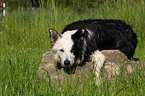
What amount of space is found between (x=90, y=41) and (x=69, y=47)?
1.12 meters

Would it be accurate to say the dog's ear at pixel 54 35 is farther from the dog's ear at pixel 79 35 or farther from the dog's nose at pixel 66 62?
the dog's nose at pixel 66 62

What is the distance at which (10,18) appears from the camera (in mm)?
8727

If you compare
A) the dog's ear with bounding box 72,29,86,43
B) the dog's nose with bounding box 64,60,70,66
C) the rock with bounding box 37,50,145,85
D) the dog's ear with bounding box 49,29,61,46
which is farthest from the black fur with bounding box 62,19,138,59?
the dog's nose with bounding box 64,60,70,66

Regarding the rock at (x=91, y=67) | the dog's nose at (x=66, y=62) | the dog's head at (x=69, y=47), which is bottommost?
the rock at (x=91, y=67)

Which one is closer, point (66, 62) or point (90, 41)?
point (66, 62)

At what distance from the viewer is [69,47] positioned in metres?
4.00

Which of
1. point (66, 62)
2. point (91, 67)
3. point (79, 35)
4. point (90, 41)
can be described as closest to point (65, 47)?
point (66, 62)

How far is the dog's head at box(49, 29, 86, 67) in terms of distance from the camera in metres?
3.89

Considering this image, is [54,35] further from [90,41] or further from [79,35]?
[90,41]

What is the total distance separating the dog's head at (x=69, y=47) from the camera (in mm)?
3889

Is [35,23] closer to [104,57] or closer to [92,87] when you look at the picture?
A: [104,57]

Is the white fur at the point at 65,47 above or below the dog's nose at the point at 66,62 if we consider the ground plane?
above

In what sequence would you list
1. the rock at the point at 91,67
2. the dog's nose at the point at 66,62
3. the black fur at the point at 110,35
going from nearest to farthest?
1. the dog's nose at the point at 66,62
2. the rock at the point at 91,67
3. the black fur at the point at 110,35

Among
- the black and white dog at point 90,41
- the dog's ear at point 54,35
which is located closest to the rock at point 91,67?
the black and white dog at point 90,41
